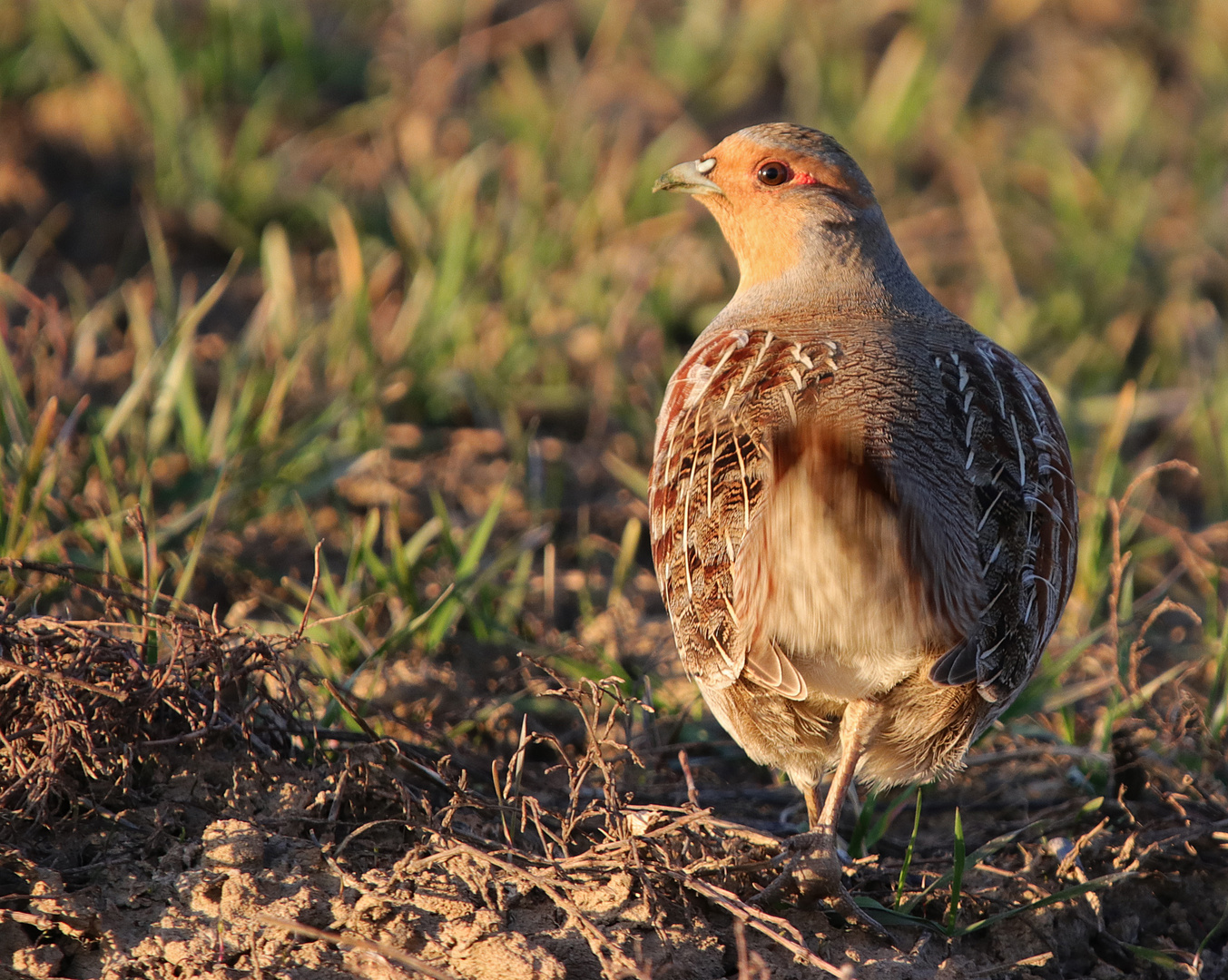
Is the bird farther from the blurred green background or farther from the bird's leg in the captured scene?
the blurred green background

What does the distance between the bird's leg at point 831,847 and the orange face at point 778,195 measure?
4.27ft

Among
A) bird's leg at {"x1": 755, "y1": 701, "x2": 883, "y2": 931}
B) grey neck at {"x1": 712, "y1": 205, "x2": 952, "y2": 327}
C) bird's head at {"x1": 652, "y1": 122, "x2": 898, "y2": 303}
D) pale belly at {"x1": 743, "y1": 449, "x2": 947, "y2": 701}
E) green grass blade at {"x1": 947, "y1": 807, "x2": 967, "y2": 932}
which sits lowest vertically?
green grass blade at {"x1": 947, "y1": 807, "x2": 967, "y2": 932}

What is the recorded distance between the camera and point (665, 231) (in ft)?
18.8

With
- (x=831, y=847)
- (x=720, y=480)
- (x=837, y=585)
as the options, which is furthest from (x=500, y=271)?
(x=831, y=847)

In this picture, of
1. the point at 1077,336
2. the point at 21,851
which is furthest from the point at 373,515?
the point at 1077,336

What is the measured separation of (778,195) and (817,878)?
1860mm

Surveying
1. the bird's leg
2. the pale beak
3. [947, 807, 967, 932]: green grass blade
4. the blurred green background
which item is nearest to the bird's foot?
the bird's leg

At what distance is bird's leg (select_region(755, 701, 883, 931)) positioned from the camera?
259 centimetres

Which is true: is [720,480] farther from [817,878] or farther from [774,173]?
[774,173]

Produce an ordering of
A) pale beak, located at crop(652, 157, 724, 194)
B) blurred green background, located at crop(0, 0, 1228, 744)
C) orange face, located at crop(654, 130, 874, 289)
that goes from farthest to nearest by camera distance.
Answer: blurred green background, located at crop(0, 0, 1228, 744)
pale beak, located at crop(652, 157, 724, 194)
orange face, located at crop(654, 130, 874, 289)

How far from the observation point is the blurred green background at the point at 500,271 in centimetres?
391

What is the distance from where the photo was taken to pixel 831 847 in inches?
103

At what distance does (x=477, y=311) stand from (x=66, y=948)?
10.2 feet

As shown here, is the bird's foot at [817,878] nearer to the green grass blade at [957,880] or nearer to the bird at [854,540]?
the bird at [854,540]
